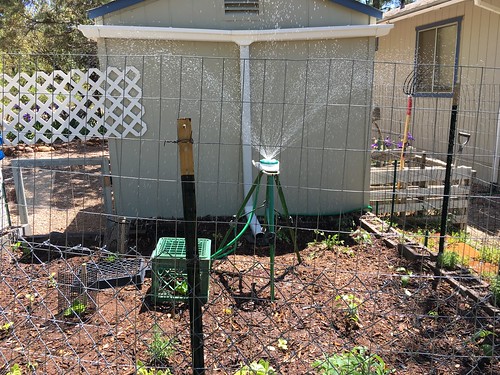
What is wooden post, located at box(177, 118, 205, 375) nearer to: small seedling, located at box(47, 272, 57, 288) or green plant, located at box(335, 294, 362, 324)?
green plant, located at box(335, 294, 362, 324)

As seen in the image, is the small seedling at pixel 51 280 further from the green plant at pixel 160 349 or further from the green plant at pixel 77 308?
the green plant at pixel 160 349

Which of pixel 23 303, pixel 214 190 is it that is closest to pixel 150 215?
pixel 214 190

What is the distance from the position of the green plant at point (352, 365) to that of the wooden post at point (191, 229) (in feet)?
2.35

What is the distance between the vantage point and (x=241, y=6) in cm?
604

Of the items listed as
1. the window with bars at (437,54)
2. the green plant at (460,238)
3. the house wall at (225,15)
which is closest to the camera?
the green plant at (460,238)

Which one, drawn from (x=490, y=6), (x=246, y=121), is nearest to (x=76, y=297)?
(x=246, y=121)

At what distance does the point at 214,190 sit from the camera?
6379 millimetres

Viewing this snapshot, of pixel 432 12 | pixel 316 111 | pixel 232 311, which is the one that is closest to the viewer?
pixel 232 311

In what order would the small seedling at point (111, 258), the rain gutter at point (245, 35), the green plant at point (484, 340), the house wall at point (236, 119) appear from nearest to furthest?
the green plant at point (484, 340), the small seedling at point (111, 258), the rain gutter at point (245, 35), the house wall at point (236, 119)

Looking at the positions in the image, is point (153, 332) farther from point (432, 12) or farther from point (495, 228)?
point (432, 12)

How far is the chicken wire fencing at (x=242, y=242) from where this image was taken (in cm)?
323

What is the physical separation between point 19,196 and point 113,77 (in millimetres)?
1742

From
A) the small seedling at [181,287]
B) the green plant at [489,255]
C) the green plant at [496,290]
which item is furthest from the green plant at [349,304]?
the green plant at [489,255]

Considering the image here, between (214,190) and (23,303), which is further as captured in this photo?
(214,190)
